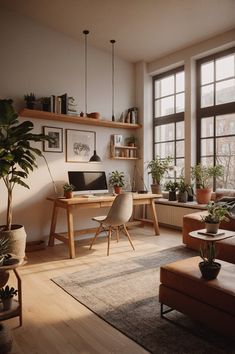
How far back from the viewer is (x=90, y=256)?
3773 millimetres

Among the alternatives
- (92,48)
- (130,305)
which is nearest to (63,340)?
(130,305)

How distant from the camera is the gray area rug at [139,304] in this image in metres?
1.86

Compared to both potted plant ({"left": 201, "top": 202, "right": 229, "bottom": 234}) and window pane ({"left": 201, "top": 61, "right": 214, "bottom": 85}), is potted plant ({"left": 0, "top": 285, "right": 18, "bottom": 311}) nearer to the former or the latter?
potted plant ({"left": 201, "top": 202, "right": 229, "bottom": 234})

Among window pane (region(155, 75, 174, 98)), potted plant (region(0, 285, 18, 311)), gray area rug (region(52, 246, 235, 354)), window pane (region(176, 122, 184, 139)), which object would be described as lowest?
gray area rug (region(52, 246, 235, 354))

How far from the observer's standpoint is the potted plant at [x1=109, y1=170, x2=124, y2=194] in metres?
4.92

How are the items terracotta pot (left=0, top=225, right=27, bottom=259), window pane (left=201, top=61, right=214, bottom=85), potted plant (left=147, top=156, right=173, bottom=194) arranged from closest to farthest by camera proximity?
terracotta pot (left=0, top=225, right=27, bottom=259) → window pane (left=201, top=61, right=214, bottom=85) → potted plant (left=147, top=156, right=173, bottom=194)

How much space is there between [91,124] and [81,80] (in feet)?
2.49

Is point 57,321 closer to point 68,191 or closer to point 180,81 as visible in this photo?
point 68,191

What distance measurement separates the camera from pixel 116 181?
200 inches

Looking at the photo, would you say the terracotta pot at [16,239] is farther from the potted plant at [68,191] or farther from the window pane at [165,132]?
the window pane at [165,132]

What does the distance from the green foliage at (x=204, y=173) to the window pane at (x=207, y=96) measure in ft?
3.62

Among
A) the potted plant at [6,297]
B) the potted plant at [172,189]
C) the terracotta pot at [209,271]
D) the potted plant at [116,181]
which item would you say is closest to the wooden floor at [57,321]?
the potted plant at [6,297]

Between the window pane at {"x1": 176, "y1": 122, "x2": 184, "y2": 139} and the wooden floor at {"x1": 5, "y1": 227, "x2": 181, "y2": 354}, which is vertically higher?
the window pane at {"x1": 176, "y1": 122, "x2": 184, "y2": 139}

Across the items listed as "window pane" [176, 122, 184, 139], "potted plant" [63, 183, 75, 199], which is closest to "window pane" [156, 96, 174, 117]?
"window pane" [176, 122, 184, 139]
